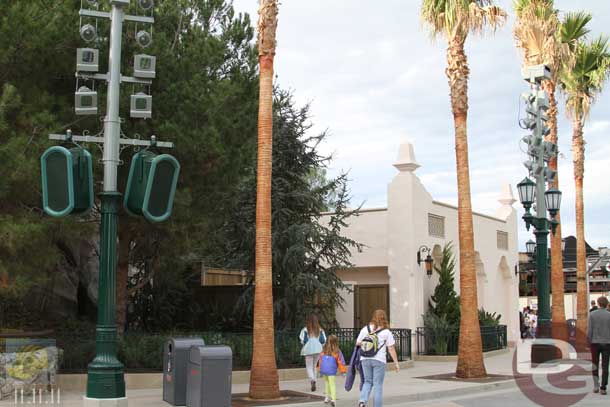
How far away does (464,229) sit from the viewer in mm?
18531

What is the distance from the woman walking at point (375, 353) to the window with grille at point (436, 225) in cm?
1533

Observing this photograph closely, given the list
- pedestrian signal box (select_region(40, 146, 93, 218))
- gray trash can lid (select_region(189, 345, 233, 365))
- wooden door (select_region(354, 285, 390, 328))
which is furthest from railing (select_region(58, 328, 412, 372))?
pedestrian signal box (select_region(40, 146, 93, 218))

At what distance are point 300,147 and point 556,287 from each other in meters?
9.55

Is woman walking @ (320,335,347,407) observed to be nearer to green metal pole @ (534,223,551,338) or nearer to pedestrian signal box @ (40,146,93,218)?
pedestrian signal box @ (40,146,93,218)

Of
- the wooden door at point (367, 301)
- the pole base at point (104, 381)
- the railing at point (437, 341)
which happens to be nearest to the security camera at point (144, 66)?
A: the pole base at point (104, 381)

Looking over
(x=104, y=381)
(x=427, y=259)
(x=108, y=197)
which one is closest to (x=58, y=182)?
(x=108, y=197)

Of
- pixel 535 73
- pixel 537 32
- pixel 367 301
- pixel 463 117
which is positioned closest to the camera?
pixel 463 117

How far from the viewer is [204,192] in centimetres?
1766

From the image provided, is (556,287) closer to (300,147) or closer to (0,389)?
(300,147)

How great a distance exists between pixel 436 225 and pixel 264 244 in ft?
45.3

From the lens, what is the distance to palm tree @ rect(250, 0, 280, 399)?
1445 cm

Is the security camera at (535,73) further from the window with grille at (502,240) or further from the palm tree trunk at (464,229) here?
the window with grille at (502,240)

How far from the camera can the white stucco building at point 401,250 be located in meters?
25.5

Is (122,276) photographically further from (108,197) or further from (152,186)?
(152,186)
